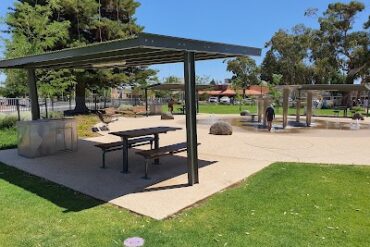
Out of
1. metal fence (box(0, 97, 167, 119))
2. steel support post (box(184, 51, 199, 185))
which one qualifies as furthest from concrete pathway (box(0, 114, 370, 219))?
metal fence (box(0, 97, 167, 119))

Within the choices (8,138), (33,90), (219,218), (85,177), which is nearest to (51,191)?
(85,177)

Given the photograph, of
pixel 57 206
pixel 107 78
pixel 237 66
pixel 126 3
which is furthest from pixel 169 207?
pixel 237 66

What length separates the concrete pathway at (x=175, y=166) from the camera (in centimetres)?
641

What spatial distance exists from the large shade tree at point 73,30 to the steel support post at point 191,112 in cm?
1167

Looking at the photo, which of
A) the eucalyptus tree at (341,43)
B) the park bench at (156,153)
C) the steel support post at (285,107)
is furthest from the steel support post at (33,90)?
the eucalyptus tree at (341,43)

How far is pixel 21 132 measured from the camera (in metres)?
10.3

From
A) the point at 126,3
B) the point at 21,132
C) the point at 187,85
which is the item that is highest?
the point at 126,3

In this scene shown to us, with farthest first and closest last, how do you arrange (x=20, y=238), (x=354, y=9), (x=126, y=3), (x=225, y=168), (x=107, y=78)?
(x=354, y=9), (x=126, y=3), (x=107, y=78), (x=225, y=168), (x=20, y=238)

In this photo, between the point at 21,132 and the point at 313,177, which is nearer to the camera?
the point at 313,177

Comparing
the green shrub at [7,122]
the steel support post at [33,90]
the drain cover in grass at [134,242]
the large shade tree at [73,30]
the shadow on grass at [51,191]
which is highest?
the large shade tree at [73,30]

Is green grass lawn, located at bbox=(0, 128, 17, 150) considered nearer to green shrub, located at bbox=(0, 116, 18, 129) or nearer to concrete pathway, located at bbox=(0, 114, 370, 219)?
green shrub, located at bbox=(0, 116, 18, 129)

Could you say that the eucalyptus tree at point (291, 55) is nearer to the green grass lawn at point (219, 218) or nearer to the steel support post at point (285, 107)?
the steel support post at point (285, 107)

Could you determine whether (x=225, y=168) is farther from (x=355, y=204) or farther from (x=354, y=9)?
(x=354, y=9)

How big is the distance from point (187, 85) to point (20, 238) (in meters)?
3.73
